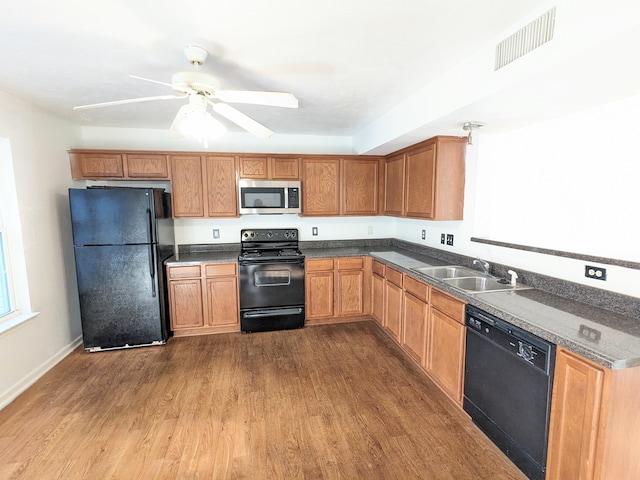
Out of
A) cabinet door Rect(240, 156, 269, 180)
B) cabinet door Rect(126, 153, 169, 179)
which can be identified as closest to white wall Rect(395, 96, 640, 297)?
cabinet door Rect(240, 156, 269, 180)

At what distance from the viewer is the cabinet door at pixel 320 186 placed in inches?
153

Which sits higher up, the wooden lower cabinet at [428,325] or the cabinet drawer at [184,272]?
the cabinet drawer at [184,272]

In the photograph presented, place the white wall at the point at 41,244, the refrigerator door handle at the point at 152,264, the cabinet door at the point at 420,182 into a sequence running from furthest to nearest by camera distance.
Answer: the refrigerator door handle at the point at 152,264
the cabinet door at the point at 420,182
the white wall at the point at 41,244

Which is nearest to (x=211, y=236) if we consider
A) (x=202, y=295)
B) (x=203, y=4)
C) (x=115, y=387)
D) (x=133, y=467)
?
(x=202, y=295)

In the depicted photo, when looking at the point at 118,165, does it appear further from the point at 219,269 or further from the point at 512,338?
the point at 512,338

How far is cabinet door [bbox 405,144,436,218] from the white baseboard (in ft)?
12.5

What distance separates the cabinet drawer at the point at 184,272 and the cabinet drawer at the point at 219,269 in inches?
4.2

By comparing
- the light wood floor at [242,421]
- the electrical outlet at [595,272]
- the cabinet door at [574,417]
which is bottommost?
the light wood floor at [242,421]

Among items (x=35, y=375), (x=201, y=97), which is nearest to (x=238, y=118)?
(x=201, y=97)

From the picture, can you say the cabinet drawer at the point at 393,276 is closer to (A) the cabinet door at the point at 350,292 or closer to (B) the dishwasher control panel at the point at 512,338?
(A) the cabinet door at the point at 350,292

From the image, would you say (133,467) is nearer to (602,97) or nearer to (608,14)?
(608,14)

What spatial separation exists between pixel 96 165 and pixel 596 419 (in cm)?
452

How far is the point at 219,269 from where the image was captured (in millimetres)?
3557

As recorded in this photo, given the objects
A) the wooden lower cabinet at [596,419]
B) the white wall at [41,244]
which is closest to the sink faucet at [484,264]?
the wooden lower cabinet at [596,419]
